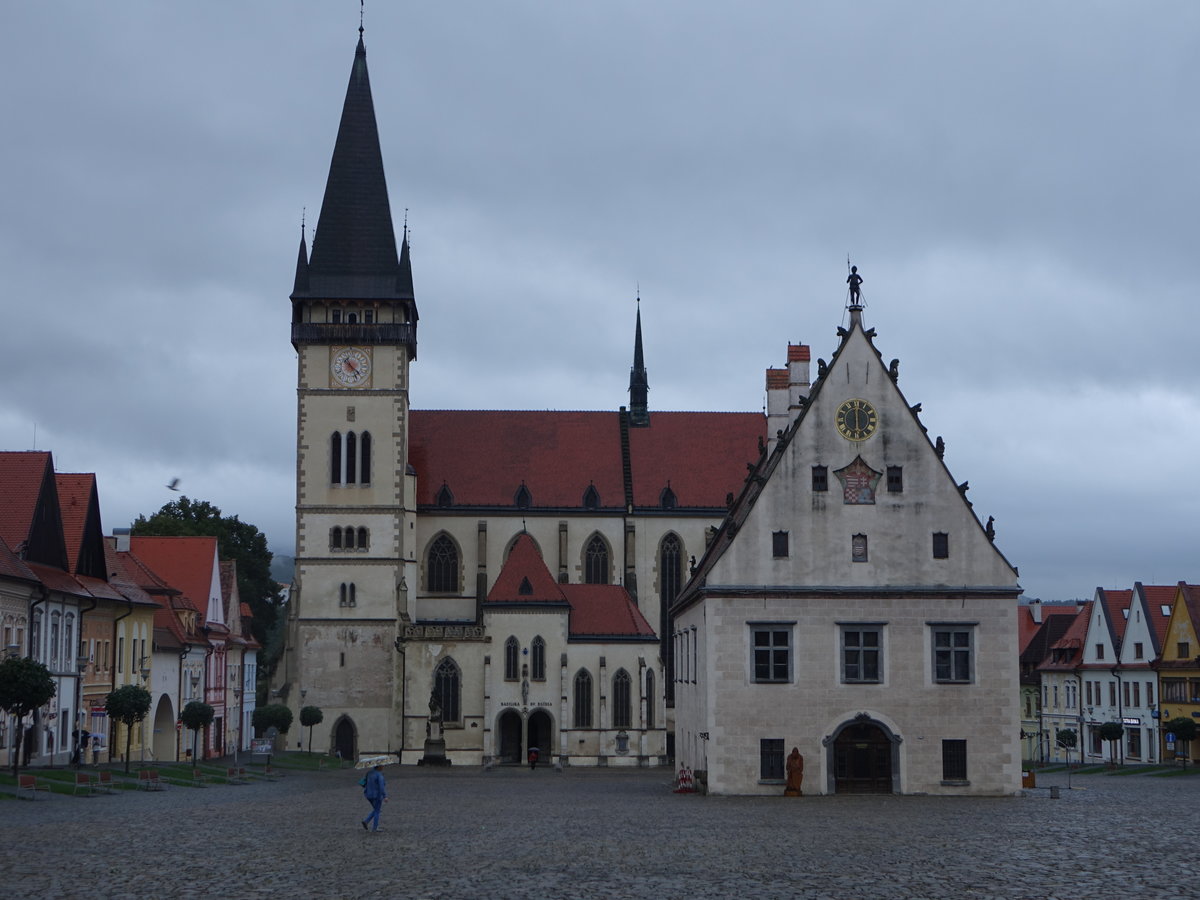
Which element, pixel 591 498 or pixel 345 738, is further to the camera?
pixel 591 498

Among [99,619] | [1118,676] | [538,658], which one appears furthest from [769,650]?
[1118,676]

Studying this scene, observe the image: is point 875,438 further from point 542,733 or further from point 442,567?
point 442,567

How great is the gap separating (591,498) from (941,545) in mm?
43425

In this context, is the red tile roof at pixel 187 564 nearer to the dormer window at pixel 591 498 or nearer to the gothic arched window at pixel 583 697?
the gothic arched window at pixel 583 697

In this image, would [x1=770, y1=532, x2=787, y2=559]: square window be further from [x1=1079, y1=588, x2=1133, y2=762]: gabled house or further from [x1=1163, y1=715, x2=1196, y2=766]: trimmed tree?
[x1=1079, y1=588, x2=1133, y2=762]: gabled house

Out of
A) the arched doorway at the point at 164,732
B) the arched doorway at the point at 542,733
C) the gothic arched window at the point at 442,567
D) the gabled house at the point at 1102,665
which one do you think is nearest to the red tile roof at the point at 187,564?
the arched doorway at the point at 164,732

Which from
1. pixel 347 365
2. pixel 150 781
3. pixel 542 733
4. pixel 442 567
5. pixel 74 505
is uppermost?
pixel 347 365

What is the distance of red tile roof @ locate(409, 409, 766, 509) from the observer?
3393 inches

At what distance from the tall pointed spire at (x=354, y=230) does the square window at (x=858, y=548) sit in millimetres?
42969

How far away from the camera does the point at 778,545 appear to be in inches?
1720

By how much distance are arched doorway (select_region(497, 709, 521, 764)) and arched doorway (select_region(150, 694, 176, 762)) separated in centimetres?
1741

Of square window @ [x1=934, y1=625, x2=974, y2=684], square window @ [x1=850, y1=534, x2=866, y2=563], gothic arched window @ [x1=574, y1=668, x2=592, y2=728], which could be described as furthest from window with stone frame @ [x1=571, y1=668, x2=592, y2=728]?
square window @ [x1=934, y1=625, x2=974, y2=684]

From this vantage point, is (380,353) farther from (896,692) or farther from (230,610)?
(896,692)

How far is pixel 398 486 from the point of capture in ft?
269
